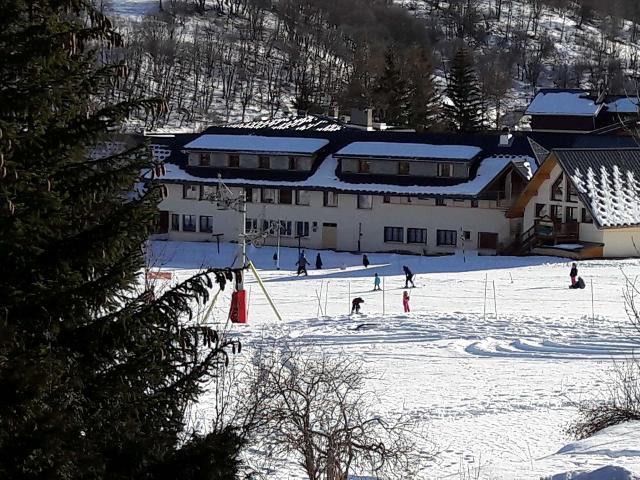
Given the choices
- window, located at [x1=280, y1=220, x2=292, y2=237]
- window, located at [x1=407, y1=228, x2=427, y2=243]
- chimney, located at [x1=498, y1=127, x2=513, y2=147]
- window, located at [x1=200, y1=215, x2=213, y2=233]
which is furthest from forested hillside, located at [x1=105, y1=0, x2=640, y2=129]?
window, located at [x1=407, y1=228, x2=427, y2=243]

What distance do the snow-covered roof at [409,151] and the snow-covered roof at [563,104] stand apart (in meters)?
23.8

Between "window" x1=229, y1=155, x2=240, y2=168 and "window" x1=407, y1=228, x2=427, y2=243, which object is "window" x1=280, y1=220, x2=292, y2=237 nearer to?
"window" x1=229, y1=155, x2=240, y2=168

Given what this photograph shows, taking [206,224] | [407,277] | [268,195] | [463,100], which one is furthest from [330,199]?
[463,100]

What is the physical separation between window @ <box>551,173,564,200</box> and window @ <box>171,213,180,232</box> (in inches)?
715

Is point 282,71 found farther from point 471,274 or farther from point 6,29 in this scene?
point 6,29

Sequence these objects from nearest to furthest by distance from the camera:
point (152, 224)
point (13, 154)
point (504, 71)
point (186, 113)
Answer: point (13, 154) < point (152, 224) < point (186, 113) < point (504, 71)

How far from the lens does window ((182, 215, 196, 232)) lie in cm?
5894

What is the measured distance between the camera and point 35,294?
413 inches

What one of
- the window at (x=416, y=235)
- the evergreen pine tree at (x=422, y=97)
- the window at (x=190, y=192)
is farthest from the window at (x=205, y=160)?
the evergreen pine tree at (x=422, y=97)

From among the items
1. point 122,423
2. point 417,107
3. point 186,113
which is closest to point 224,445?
point 122,423

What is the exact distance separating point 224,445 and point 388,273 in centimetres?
3527

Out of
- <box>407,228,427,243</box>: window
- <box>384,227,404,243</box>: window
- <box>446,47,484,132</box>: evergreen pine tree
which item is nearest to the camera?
<box>407,228,427,243</box>: window

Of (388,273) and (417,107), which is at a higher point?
(417,107)

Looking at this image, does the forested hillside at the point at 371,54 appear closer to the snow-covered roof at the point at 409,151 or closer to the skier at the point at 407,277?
the snow-covered roof at the point at 409,151
